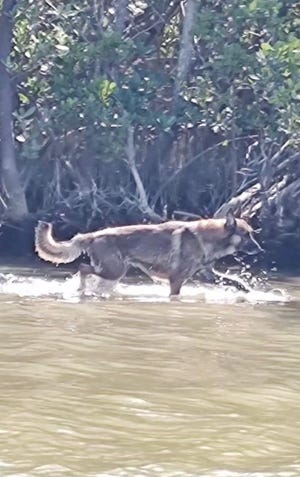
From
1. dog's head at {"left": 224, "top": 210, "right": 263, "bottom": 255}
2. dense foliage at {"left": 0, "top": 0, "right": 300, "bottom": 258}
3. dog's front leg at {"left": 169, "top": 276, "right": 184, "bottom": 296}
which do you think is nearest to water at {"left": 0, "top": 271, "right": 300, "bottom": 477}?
dog's front leg at {"left": 169, "top": 276, "right": 184, "bottom": 296}

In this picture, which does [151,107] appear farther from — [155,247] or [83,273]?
[83,273]

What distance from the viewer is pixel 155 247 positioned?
14.3 meters

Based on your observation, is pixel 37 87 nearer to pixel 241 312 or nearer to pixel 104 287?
pixel 104 287

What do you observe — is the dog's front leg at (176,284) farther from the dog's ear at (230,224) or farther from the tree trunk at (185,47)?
the tree trunk at (185,47)

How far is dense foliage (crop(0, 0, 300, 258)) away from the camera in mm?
18156

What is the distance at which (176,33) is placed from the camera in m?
19.8

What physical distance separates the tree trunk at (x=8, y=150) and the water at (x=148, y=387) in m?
5.72

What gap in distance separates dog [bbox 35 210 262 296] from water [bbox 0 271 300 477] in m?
0.73

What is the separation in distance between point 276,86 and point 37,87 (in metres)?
3.60

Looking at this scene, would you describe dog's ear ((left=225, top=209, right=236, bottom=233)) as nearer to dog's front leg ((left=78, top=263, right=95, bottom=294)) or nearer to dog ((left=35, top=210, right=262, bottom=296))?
dog ((left=35, top=210, right=262, bottom=296))

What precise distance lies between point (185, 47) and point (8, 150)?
2950 mm

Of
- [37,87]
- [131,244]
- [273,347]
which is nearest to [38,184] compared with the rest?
[37,87]

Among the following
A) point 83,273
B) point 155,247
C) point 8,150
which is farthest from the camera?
point 8,150

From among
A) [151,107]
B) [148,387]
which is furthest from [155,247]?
[148,387]
